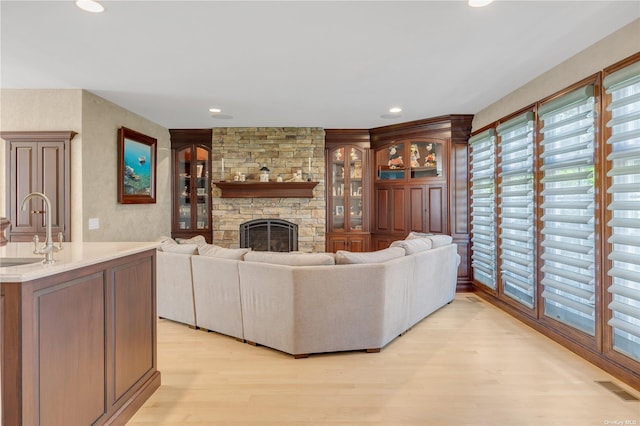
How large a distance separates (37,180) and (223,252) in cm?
248

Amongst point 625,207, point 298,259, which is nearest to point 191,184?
point 298,259

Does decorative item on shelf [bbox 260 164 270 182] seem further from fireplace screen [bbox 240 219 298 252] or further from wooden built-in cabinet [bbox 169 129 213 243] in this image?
wooden built-in cabinet [bbox 169 129 213 243]

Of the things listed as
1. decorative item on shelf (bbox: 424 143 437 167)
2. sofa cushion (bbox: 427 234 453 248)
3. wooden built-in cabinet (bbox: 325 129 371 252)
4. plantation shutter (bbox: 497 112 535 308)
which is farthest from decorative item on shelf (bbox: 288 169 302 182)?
plantation shutter (bbox: 497 112 535 308)

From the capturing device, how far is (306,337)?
112 inches

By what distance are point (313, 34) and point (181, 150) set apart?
427 centimetres

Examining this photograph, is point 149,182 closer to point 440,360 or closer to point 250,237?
point 250,237

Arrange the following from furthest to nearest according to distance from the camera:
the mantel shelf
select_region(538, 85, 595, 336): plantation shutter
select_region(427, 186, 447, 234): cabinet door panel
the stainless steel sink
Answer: the mantel shelf
select_region(427, 186, 447, 234): cabinet door panel
select_region(538, 85, 595, 336): plantation shutter
the stainless steel sink

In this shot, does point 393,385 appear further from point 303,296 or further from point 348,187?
point 348,187

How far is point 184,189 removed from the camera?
239 inches

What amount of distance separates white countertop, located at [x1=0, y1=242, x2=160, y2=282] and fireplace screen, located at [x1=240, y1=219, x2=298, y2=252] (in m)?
3.58

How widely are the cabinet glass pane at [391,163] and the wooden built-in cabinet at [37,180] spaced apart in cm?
447

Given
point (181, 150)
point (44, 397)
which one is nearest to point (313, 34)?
point (44, 397)

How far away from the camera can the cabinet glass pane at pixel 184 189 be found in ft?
19.8

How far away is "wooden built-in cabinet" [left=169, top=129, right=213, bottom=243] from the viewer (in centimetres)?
597
